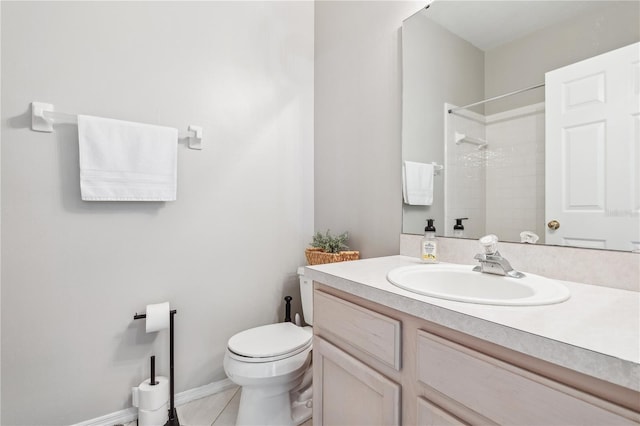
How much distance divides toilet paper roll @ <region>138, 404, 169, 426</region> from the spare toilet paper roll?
0.36 m

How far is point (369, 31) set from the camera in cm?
168

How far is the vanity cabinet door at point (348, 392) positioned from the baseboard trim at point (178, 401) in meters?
0.85

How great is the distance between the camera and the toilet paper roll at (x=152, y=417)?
4.57 ft

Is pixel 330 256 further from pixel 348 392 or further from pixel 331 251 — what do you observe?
pixel 348 392

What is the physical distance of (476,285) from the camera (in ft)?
3.27

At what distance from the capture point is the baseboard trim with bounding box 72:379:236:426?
4.61ft

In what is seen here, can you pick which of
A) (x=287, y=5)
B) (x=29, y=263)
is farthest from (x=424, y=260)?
(x=287, y=5)

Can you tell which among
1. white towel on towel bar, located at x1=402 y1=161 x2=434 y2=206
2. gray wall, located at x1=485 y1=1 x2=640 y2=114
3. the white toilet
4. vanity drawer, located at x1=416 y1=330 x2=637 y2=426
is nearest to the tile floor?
the white toilet

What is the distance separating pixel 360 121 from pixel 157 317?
57.6 inches

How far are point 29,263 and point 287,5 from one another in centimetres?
201

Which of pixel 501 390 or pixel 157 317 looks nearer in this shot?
pixel 501 390

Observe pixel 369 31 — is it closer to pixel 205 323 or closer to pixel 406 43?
pixel 406 43

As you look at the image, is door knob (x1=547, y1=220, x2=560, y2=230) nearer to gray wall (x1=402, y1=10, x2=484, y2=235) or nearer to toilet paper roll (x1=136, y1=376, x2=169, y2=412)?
gray wall (x1=402, y1=10, x2=484, y2=235)

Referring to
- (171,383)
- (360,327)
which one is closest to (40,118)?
(171,383)
